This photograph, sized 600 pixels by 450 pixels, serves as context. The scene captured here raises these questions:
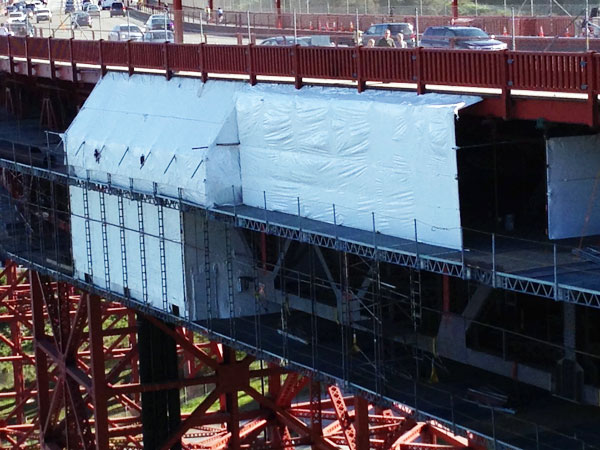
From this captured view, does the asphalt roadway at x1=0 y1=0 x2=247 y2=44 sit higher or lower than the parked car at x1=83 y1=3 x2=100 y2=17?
lower

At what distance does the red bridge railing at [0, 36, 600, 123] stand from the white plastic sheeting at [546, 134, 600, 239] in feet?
5.27

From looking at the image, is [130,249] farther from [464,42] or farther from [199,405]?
[464,42]

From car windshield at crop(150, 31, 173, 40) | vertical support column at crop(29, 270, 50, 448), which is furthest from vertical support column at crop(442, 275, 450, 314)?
vertical support column at crop(29, 270, 50, 448)

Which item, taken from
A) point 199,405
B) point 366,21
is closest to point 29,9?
point 366,21

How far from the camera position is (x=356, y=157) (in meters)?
27.6

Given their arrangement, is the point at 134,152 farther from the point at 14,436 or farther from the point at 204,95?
the point at 14,436

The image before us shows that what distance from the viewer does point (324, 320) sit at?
31.7 m

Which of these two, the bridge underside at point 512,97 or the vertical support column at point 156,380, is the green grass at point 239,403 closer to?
the vertical support column at point 156,380

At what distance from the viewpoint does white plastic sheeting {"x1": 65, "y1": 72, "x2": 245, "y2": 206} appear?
31.5 metres

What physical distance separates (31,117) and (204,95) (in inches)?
741

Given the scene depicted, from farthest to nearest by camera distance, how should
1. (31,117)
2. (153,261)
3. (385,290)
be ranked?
(31,117) < (153,261) < (385,290)

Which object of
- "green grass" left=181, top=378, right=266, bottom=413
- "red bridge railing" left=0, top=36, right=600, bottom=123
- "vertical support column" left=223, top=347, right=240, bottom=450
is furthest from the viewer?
"green grass" left=181, top=378, right=266, bottom=413

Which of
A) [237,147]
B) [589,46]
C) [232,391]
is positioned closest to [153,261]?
[237,147]

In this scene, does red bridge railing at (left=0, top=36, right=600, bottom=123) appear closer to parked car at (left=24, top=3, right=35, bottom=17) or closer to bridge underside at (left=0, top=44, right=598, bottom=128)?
bridge underside at (left=0, top=44, right=598, bottom=128)
